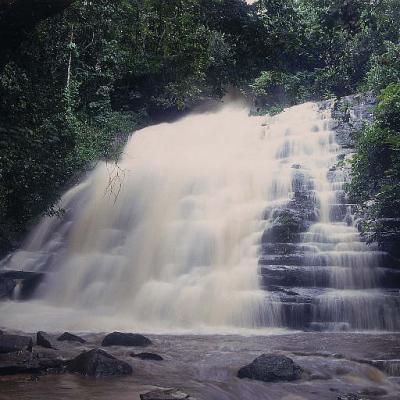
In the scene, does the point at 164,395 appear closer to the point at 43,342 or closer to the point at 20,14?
the point at 43,342

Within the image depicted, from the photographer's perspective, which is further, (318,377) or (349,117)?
(349,117)

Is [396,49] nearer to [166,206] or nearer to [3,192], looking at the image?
[166,206]

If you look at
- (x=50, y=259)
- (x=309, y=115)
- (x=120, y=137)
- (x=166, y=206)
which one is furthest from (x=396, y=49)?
(x=50, y=259)

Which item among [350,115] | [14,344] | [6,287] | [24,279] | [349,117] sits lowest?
[14,344]

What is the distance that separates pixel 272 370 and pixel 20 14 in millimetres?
6029

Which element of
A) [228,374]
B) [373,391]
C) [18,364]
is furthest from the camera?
[228,374]

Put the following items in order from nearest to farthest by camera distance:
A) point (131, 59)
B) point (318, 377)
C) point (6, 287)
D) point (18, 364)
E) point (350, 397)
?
1. point (350, 397)
2. point (18, 364)
3. point (318, 377)
4. point (131, 59)
5. point (6, 287)

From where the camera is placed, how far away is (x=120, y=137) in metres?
26.6

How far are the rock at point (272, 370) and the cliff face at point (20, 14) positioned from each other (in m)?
5.77

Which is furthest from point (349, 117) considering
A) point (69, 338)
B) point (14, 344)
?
point (14, 344)

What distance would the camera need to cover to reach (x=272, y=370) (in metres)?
7.21

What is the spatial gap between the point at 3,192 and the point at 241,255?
7.57 metres

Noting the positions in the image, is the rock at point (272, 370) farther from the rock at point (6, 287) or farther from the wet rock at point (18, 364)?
the rock at point (6, 287)

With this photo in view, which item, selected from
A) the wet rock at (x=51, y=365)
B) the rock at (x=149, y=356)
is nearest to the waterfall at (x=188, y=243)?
the rock at (x=149, y=356)
